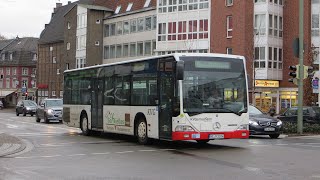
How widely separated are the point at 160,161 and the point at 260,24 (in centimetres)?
4167

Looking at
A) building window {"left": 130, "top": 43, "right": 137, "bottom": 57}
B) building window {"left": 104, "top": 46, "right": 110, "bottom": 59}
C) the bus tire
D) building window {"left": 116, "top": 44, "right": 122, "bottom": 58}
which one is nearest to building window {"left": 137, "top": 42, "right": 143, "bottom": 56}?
building window {"left": 130, "top": 43, "right": 137, "bottom": 57}

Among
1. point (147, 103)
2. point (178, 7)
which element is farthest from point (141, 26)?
point (147, 103)

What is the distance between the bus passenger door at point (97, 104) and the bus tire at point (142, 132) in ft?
11.9

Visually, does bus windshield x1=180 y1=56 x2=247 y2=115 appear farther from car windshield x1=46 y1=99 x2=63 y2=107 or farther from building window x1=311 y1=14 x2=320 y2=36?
building window x1=311 y1=14 x2=320 y2=36

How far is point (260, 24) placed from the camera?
53.1 meters

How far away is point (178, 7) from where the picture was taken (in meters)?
59.1

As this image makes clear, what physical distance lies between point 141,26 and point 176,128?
2011 inches

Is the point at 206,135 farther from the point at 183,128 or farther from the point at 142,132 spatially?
the point at 142,132

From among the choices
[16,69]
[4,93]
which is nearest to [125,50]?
[16,69]

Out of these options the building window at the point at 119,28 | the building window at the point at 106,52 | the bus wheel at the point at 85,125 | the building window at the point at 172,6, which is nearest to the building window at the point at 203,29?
the building window at the point at 172,6

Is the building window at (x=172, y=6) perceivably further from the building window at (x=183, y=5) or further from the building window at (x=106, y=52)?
the building window at (x=106, y=52)

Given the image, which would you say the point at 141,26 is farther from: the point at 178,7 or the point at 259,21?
the point at 259,21

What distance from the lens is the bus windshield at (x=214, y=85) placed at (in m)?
16.3

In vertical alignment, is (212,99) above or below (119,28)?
below
